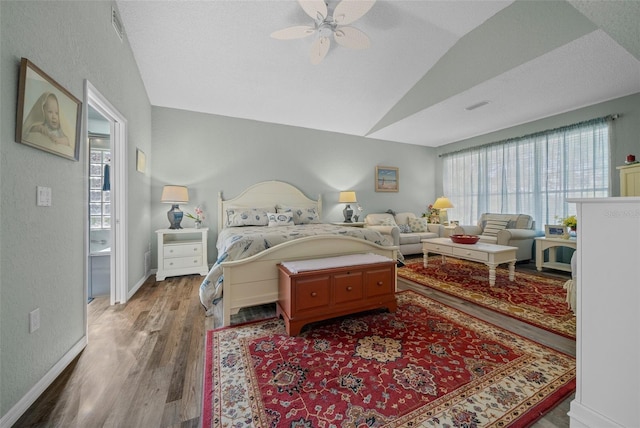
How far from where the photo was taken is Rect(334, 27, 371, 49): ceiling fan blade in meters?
2.42

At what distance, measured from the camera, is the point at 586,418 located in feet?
3.38

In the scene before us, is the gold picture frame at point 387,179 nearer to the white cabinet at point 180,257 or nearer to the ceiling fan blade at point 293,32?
the ceiling fan blade at point 293,32

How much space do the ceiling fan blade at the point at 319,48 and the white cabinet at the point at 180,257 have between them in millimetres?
2694

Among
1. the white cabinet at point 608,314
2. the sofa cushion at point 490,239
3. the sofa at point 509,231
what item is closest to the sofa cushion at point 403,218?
the sofa at point 509,231

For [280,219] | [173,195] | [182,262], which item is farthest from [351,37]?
[182,262]

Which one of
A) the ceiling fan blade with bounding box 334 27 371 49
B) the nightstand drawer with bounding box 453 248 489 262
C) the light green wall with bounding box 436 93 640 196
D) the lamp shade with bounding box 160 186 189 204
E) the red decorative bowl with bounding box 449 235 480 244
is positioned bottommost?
the nightstand drawer with bounding box 453 248 489 262

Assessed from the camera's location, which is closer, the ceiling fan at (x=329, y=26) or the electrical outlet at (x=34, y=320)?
the electrical outlet at (x=34, y=320)

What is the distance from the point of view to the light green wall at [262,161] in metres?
3.96

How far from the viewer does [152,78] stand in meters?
3.39

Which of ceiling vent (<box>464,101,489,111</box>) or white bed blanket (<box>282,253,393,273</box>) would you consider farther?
ceiling vent (<box>464,101,489,111</box>)

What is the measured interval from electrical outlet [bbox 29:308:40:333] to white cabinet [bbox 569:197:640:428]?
2594mm

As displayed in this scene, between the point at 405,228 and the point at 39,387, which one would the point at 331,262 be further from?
the point at 405,228

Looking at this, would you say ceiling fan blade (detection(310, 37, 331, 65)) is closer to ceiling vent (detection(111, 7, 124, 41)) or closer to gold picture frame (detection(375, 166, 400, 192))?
ceiling vent (detection(111, 7, 124, 41))

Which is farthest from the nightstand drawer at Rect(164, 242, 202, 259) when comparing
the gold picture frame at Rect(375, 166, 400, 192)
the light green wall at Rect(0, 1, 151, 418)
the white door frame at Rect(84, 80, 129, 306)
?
the gold picture frame at Rect(375, 166, 400, 192)
